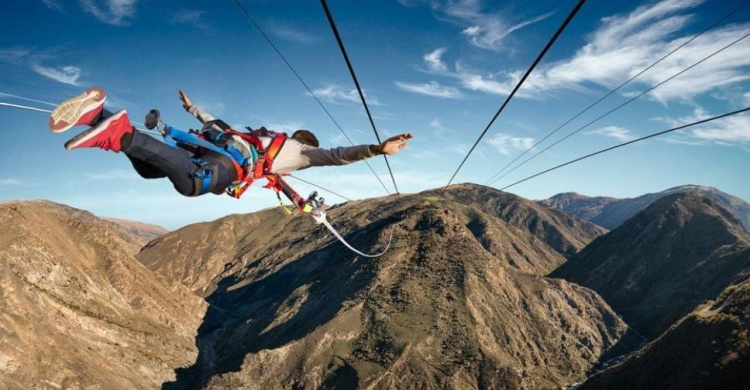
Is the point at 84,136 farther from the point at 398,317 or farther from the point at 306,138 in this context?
the point at 398,317

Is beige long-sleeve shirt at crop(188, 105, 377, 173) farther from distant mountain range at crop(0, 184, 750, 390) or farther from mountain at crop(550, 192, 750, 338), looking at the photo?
mountain at crop(550, 192, 750, 338)

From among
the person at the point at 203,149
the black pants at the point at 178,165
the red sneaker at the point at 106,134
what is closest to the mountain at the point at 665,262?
the person at the point at 203,149

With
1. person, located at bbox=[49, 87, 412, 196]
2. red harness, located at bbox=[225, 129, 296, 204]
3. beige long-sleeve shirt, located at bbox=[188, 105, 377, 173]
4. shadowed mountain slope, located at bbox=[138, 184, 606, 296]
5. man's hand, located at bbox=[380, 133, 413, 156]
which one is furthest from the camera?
shadowed mountain slope, located at bbox=[138, 184, 606, 296]

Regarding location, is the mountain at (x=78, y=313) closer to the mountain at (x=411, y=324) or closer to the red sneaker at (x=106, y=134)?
the mountain at (x=411, y=324)

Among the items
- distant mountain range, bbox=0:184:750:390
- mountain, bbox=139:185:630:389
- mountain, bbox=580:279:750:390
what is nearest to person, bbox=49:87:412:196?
mountain, bbox=580:279:750:390

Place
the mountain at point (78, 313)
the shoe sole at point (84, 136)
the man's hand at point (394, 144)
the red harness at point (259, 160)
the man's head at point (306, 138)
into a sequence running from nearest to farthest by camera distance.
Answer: the shoe sole at point (84, 136), the man's hand at point (394, 144), the red harness at point (259, 160), the man's head at point (306, 138), the mountain at point (78, 313)

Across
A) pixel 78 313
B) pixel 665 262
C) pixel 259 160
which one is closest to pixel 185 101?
pixel 259 160
